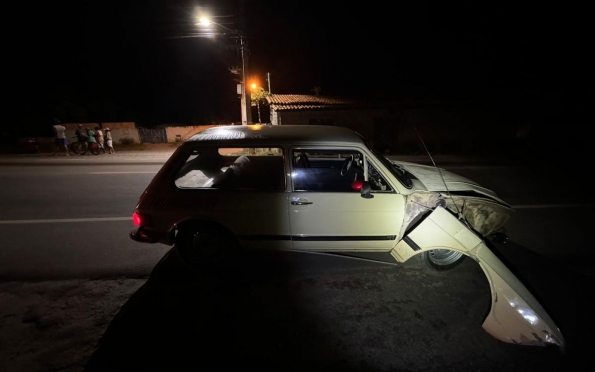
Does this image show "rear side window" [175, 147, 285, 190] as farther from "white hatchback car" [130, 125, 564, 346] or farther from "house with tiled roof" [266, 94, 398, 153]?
"house with tiled roof" [266, 94, 398, 153]

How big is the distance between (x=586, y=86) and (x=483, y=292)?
22.2 meters

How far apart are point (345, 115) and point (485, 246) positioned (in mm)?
15967


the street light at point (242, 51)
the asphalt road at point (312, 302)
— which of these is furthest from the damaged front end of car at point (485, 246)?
the street light at point (242, 51)

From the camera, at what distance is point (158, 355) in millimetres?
2654

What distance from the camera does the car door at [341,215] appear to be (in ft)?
11.3

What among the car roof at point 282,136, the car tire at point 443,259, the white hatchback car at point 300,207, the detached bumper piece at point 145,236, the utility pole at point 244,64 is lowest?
the car tire at point 443,259

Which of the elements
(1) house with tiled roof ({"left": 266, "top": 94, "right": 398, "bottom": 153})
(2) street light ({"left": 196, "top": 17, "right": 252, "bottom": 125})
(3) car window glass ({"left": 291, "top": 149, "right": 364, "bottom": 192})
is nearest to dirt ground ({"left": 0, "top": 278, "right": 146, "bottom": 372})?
(3) car window glass ({"left": 291, "top": 149, "right": 364, "bottom": 192})

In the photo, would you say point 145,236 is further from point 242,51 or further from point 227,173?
point 242,51

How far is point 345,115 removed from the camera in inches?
714

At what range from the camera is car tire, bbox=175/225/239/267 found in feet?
12.7

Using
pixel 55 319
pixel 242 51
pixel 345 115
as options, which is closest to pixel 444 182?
pixel 55 319

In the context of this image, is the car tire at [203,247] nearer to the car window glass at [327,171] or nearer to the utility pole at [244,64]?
the car window glass at [327,171]

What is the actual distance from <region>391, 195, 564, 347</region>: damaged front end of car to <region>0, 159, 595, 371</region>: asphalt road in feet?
0.56

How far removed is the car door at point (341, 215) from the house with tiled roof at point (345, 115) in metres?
14.4
